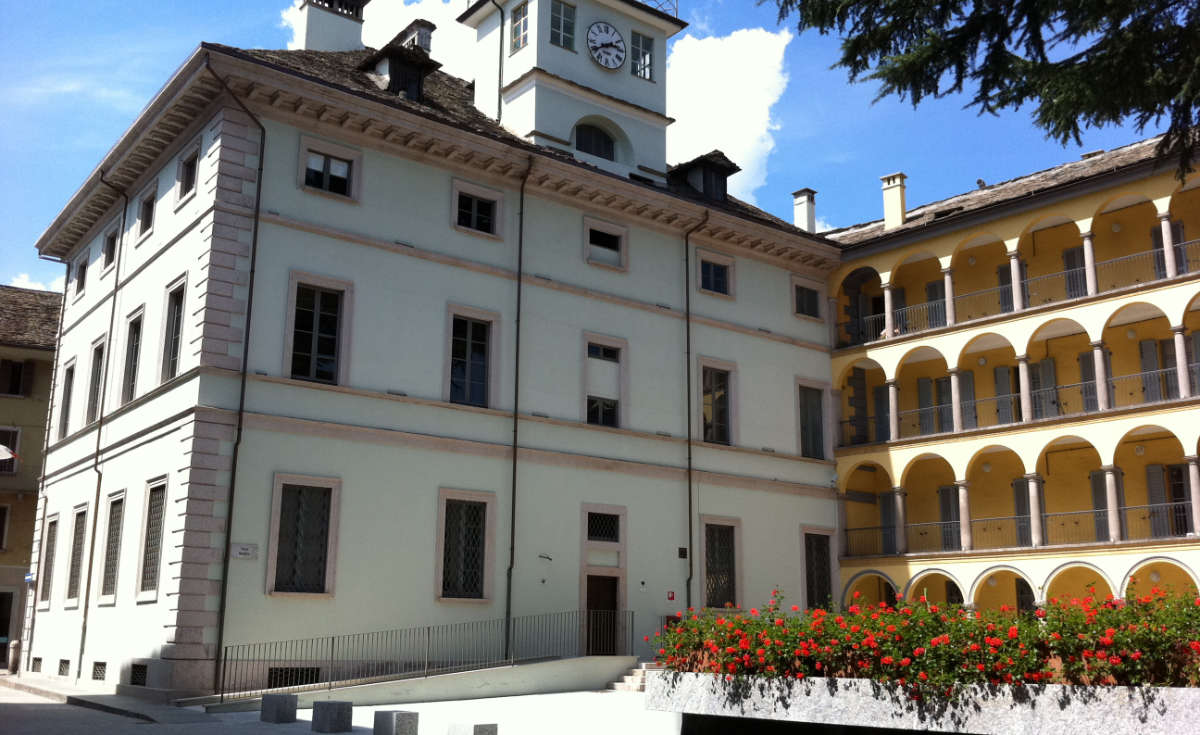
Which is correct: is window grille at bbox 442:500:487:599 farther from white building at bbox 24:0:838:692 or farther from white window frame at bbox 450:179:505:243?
white window frame at bbox 450:179:505:243

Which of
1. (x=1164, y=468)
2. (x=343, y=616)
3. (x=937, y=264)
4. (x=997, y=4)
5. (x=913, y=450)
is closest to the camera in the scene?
(x=997, y=4)

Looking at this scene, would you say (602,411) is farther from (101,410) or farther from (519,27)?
(101,410)

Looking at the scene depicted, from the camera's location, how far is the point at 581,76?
3011cm

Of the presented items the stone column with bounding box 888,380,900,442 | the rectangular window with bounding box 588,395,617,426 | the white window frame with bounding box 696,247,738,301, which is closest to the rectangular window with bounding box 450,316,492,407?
the rectangular window with bounding box 588,395,617,426

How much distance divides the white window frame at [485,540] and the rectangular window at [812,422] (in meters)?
10.6

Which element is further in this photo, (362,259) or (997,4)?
(362,259)

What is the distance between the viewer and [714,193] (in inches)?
1256

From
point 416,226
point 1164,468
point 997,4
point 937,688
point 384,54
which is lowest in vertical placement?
point 937,688

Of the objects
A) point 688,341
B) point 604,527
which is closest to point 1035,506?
point 688,341

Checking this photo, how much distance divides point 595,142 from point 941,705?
21.2 meters

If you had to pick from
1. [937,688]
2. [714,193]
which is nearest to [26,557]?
[714,193]

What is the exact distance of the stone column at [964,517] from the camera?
28.6 m

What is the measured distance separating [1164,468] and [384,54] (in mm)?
21260

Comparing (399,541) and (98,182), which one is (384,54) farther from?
(399,541)
